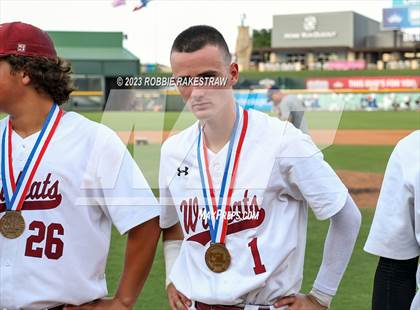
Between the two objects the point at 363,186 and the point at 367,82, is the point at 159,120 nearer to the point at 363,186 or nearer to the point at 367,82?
the point at 363,186

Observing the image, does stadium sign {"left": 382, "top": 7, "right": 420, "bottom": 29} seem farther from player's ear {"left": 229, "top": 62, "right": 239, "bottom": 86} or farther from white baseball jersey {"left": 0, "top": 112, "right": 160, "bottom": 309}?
white baseball jersey {"left": 0, "top": 112, "right": 160, "bottom": 309}

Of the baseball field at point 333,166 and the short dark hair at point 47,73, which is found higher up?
the short dark hair at point 47,73

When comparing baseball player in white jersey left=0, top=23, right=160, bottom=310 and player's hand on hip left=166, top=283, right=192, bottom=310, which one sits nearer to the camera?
baseball player in white jersey left=0, top=23, right=160, bottom=310

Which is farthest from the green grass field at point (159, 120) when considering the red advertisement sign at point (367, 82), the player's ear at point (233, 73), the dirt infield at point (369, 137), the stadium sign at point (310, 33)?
the stadium sign at point (310, 33)

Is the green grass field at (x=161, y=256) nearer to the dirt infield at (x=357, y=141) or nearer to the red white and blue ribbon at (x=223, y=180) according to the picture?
the dirt infield at (x=357, y=141)

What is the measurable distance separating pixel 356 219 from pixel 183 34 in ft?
2.91

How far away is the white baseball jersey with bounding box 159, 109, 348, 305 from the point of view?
2160 mm

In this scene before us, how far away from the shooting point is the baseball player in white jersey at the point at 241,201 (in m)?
2.17

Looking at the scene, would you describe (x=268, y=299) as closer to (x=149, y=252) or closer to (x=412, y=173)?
(x=149, y=252)

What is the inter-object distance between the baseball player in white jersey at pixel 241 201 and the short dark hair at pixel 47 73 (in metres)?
0.43

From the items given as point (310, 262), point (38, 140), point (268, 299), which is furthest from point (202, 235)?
point (310, 262)

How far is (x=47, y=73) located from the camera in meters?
2.29

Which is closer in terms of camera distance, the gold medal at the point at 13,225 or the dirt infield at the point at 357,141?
the gold medal at the point at 13,225

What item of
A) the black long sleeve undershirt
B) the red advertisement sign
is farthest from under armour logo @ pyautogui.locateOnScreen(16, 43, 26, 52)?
the red advertisement sign
